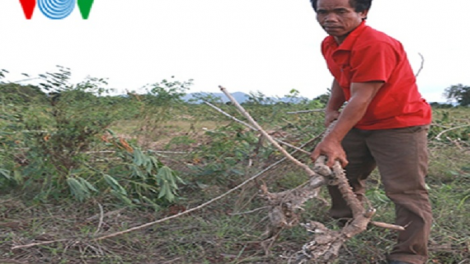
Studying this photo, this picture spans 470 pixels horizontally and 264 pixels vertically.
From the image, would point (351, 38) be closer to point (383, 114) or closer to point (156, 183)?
point (383, 114)

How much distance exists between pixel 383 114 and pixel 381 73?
31 cm

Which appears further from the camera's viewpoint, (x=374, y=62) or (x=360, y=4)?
(x=360, y=4)

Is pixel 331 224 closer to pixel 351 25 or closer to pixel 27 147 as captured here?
pixel 351 25

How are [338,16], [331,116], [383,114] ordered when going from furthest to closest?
[331,116], [383,114], [338,16]

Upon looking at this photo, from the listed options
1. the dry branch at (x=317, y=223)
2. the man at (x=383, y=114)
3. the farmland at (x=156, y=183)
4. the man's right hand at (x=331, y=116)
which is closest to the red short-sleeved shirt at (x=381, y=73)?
the man at (x=383, y=114)

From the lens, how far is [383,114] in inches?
97.3

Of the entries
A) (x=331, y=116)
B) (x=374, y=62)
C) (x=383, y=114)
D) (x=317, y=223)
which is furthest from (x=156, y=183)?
(x=374, y=62)

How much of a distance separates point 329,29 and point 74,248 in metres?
1.72

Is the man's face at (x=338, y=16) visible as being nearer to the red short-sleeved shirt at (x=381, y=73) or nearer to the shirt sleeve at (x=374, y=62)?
the red short-sleeved shirt at (x=381, y=73)

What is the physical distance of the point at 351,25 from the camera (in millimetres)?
2385

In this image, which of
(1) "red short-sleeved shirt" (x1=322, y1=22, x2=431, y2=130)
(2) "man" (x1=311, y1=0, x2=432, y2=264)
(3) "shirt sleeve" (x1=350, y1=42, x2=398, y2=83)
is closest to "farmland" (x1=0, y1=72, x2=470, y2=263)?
(2) "man" (x1=311, y1=0, x2=432, y2=264)

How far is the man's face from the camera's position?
2340mm

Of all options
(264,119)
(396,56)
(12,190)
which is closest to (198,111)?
(264,119)

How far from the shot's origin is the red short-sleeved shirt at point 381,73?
7.39 ft
